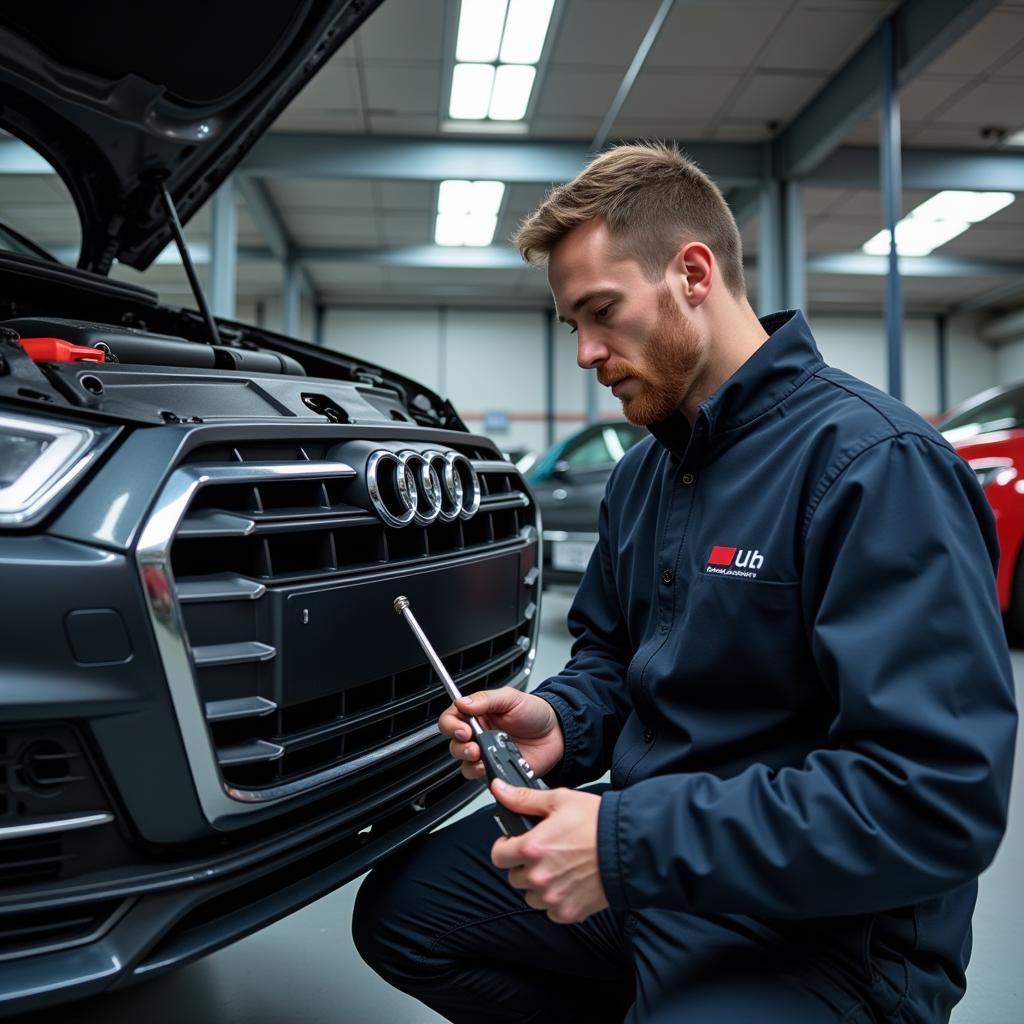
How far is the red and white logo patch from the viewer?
3.16 ft

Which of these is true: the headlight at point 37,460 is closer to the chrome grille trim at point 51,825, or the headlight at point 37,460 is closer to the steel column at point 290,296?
the chrome grille trim at point 51,825

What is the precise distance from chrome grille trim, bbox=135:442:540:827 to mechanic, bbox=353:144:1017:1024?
22 centimetres

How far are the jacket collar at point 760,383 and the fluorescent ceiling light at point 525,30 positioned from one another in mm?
5371

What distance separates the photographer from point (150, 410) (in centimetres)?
112

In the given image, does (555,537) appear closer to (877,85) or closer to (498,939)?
(498,939)

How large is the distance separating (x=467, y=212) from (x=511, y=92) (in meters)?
2.81

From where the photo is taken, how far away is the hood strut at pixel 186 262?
1870 mm

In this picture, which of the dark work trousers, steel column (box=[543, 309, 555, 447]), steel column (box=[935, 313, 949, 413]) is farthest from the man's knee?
steel column (box=[935, 313, 949, 413])

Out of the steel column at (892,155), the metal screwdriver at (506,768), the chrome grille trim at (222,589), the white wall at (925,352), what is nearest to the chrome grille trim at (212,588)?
the chrome grille trim at (222,589)

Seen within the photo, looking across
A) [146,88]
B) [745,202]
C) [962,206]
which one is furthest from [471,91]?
[962,206]

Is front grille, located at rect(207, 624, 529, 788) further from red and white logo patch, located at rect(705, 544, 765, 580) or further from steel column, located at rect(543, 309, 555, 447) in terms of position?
steel column, located at rect(543, 309, 555, 447)

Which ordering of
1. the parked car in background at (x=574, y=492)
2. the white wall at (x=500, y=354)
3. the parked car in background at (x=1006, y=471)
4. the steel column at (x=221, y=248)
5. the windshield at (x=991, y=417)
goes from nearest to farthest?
the parked car in background at (x=1006, y=471), the windshield at (x=991, y=417), the parked car in background at (x=574, y=492), the steel column at (x=221, y=248), the white wall at (x=500, y=354)

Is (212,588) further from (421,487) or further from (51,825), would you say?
(421,487)

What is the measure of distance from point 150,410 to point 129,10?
108 cm
